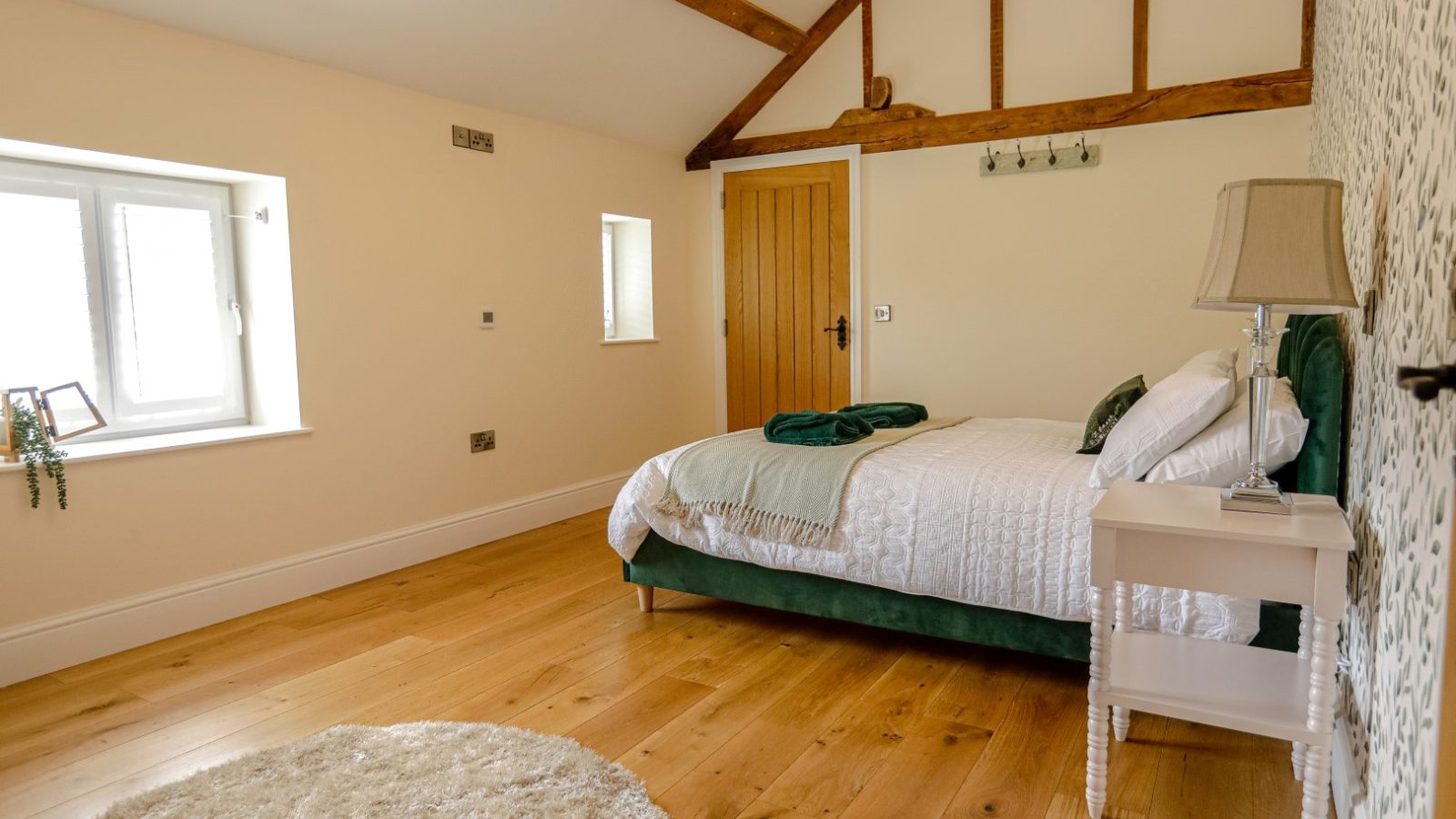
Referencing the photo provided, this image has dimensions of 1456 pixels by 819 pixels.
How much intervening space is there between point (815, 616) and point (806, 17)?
3560mm

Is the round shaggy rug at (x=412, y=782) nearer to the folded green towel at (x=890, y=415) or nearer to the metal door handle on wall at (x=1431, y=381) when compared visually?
the metal door handle on wall at (x=1431, y=381)

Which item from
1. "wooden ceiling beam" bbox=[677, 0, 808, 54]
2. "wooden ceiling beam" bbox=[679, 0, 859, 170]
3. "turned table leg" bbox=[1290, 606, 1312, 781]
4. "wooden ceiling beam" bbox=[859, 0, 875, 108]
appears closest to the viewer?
"turned table leg" bbox=[1290, 606, 1312, 781]

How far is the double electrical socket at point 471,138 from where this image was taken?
427 centimetres

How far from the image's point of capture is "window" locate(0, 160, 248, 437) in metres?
3.04

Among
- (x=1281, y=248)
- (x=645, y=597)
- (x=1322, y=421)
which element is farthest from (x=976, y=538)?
(x=645, y=597)

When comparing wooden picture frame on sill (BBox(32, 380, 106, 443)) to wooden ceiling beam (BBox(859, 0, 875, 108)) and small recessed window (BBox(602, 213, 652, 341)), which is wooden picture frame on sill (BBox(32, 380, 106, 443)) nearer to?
small recessed window (BBox(602, 213, 652, 341))

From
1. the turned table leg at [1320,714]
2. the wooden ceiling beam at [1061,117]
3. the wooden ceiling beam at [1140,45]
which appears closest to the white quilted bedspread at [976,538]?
the turned table leg at [1320,714]

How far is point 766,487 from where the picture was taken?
3.03m

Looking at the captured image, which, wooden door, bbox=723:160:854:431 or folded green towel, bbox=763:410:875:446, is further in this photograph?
wooden door, bbox=723:160:854:431

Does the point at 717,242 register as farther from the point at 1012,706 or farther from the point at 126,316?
the point at 1012,706

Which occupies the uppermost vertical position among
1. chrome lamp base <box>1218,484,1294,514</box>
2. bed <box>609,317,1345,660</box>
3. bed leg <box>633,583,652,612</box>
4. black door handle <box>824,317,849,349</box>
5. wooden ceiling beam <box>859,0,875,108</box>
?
wooden ceiling beam <box>859,0,875,108</box>

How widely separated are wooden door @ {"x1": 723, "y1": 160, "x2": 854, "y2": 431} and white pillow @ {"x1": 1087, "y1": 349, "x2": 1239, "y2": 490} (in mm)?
2927

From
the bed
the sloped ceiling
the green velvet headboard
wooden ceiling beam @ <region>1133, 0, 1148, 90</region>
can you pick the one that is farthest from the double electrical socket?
the green velvet headboard

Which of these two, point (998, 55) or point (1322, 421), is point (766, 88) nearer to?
point (998, 55)
